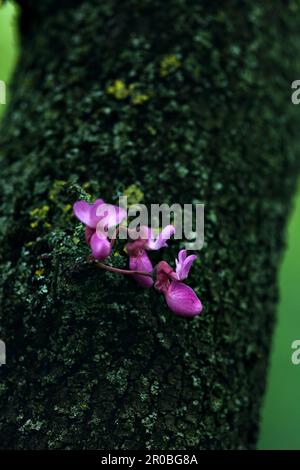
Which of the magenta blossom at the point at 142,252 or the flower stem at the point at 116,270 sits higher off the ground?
the magenta blossom at the point at 142,252

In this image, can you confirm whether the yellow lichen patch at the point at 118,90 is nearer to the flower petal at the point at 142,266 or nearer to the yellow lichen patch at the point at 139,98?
the yellow lichen patch at the point at 139,98

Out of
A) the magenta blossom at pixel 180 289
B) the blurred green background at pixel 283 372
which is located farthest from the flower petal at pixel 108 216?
the blurred green background at pixel 283 372

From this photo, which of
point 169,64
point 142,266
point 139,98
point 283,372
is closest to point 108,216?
point 142,266

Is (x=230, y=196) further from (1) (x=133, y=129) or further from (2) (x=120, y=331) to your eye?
(2) (x=120, y=331)

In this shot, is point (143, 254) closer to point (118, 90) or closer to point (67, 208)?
point (67, 208)

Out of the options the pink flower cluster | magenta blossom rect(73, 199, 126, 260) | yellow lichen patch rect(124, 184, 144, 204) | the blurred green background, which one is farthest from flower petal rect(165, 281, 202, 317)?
the blurred green background

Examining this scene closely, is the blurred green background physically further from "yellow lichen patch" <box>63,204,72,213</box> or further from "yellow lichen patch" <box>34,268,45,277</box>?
"yellow lichen patch" <box>34,268,45,277</box>

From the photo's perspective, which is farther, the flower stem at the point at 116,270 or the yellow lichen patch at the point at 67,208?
the yellow lichen patch at the point at 67,208
